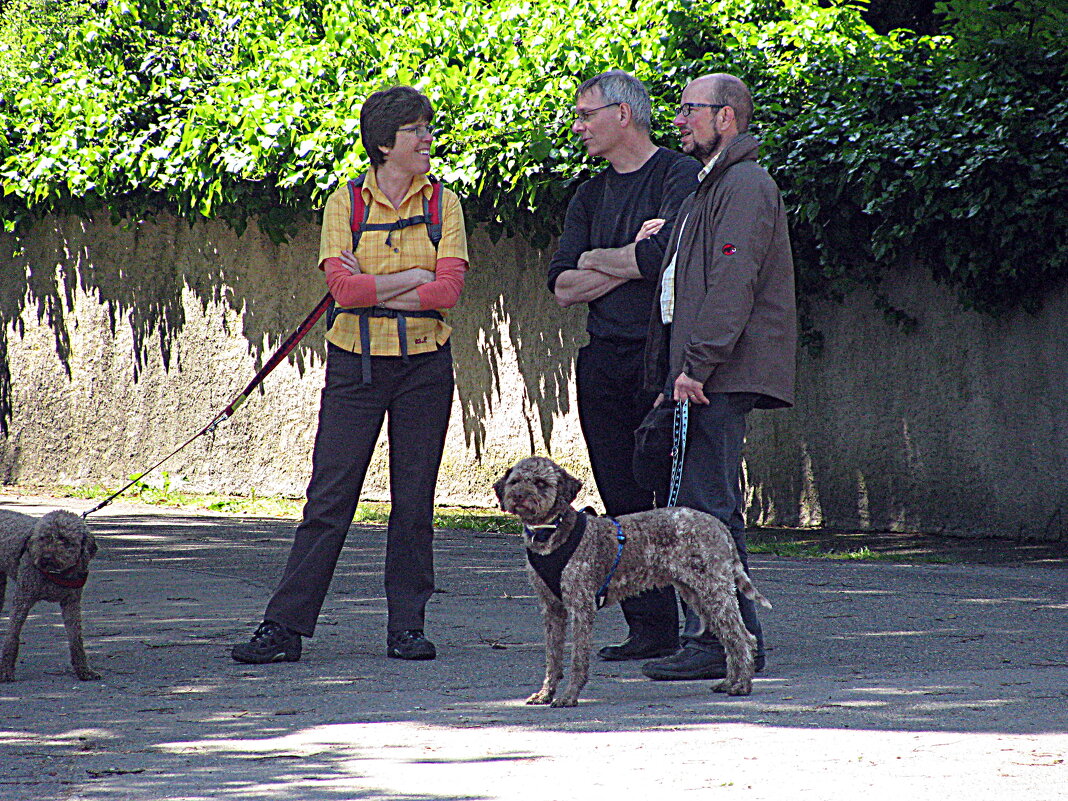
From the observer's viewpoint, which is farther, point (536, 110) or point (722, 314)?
point (536, 110)

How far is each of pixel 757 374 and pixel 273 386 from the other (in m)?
7.96

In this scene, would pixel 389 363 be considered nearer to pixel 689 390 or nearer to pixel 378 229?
pixel 378 229

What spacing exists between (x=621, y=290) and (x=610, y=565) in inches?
49.6

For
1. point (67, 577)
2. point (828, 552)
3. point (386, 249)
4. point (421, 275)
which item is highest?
point (386, 249)

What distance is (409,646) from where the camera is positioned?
223 inches

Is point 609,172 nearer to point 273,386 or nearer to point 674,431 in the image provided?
point 674,431

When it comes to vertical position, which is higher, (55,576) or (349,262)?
(349,262)

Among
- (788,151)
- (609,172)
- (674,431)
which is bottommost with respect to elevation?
(674,431)

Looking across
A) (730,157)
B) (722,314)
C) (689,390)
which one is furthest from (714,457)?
(730,157)

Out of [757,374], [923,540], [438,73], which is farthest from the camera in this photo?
[438,73]

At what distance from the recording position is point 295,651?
5.64 m

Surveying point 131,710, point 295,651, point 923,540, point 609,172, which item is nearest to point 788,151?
point 923,540

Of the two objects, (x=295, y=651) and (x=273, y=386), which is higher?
(x=273, y=386)

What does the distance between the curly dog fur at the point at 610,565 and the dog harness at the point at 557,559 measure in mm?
14
